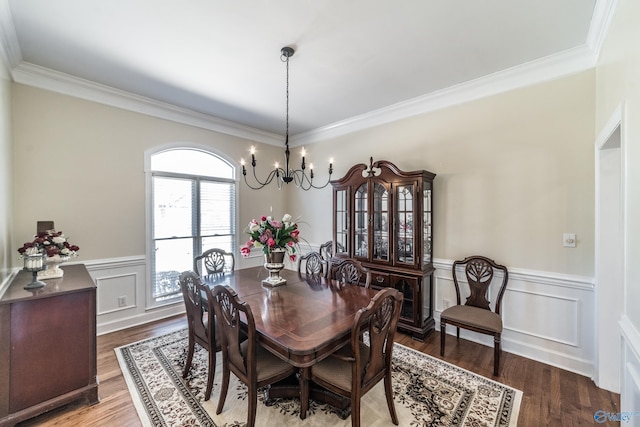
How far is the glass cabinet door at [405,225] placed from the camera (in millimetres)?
3195

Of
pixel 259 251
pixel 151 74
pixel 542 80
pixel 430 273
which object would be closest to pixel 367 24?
pixel 542 80

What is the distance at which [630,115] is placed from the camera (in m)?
1.46

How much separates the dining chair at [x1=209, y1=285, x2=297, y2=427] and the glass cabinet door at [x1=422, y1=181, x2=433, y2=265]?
2.15 metres

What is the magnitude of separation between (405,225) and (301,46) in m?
2.21

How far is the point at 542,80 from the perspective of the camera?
2648 millimetres

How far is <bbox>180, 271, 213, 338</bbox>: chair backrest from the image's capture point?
2.13 m

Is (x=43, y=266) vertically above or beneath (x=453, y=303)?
above

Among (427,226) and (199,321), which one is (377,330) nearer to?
(199,321)

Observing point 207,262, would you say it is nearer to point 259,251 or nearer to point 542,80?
Result: point 259,251

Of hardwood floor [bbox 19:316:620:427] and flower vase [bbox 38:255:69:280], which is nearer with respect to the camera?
hardwood floor [bbox 19:316:620:427]

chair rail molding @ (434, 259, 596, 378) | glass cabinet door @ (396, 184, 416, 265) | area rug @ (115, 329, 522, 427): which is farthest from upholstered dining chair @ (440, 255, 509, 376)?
glass cabinet door @ (396, 184, 416, 265)

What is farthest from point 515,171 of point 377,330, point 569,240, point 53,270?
point 53,270

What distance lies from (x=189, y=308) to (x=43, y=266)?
1201 mm
